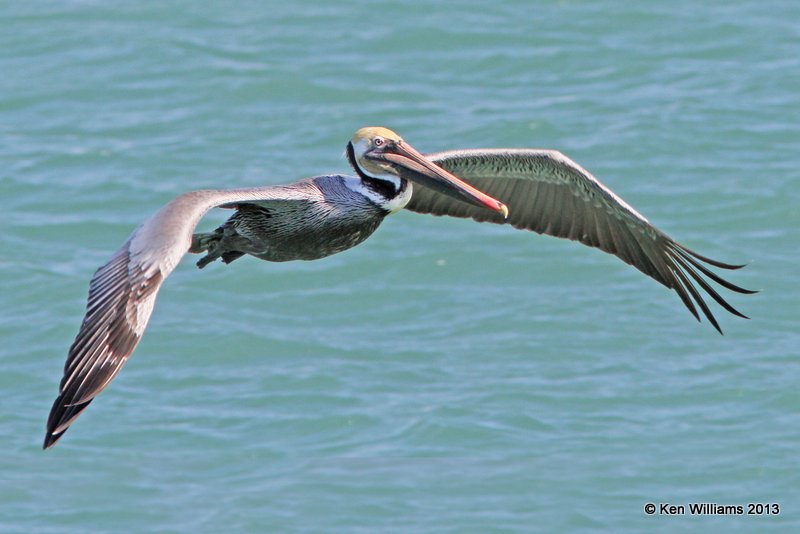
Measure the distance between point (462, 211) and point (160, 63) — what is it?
490 inches

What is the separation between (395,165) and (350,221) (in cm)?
51

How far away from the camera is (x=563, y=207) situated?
12547 millimetres

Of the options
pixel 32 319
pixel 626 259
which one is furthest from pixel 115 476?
pixel 626 259

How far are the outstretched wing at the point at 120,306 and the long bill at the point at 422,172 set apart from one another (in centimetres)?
160

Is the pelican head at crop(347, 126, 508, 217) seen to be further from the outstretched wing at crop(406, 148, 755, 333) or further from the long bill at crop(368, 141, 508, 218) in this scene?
the outstretched wing at crop(406, 148, 755, 333)

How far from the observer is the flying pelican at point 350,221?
8.98 m

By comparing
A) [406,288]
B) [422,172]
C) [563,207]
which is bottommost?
[406,288]

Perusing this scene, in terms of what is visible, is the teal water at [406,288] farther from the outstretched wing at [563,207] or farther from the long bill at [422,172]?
the long bill at [422,172]

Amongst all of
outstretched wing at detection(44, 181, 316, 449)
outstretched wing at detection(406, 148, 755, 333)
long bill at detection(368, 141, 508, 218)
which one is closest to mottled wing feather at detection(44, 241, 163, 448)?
outstretched wing at detection(44, 181, 316, 449)

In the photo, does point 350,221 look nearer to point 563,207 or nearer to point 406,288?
point 563,207

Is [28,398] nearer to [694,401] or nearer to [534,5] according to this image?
[694,401]

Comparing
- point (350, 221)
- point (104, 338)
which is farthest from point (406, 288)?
point (104, 338)

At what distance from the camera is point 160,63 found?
24250 millimetres

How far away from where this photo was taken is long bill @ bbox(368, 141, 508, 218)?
35.0ft
